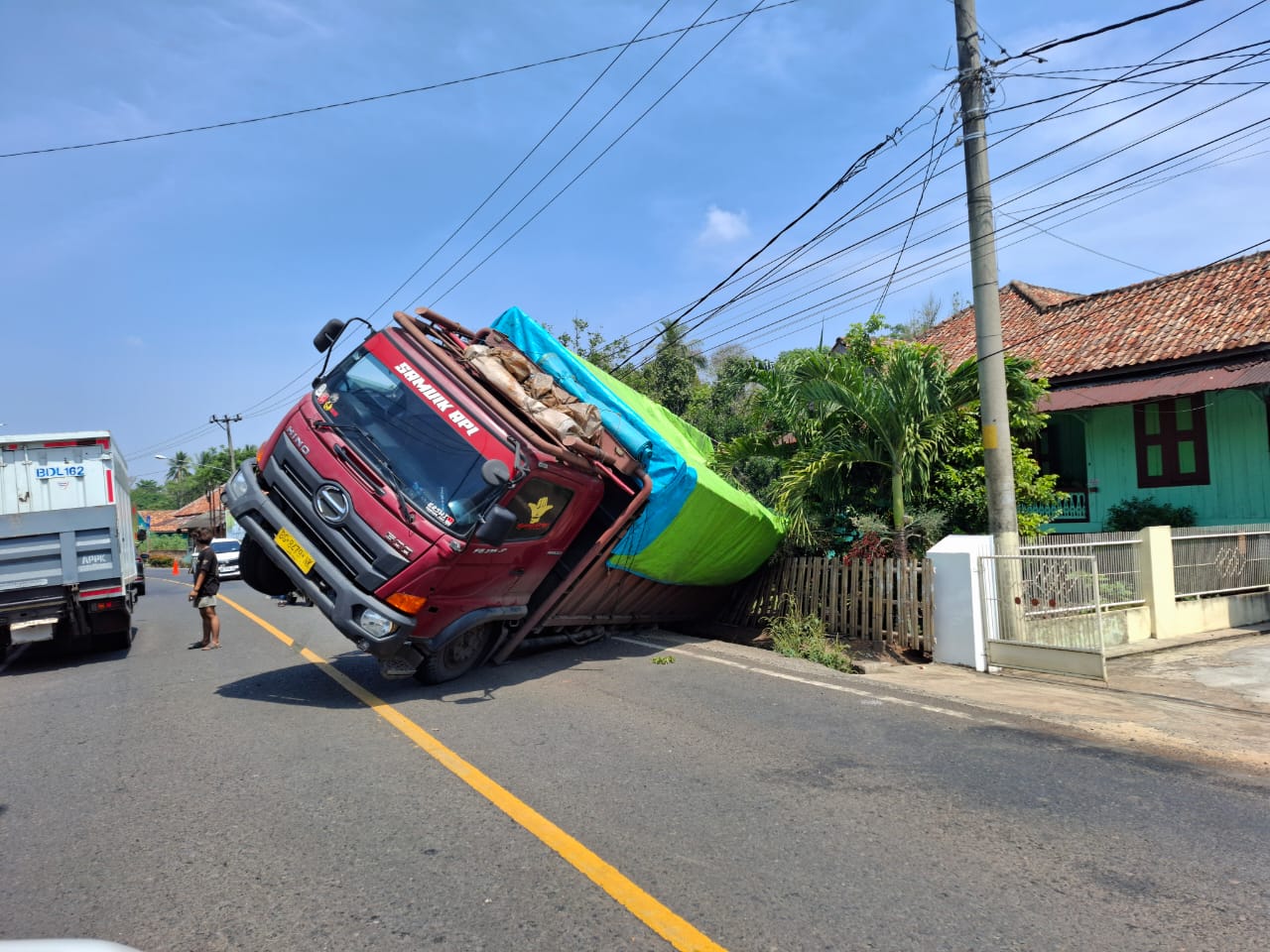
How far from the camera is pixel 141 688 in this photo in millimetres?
8375

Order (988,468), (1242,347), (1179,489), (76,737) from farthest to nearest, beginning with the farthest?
1. (1179,489)
2. (1242,347)
3. (988,468)
4. (76,737)

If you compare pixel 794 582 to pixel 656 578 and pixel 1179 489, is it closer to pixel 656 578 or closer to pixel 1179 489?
pixel 656 578

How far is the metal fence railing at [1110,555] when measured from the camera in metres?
9.60

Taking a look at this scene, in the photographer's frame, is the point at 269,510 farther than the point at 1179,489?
No

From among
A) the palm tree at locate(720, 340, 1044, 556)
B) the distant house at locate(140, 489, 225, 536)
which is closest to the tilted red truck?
the palm tree at locate(720, 340, 1044, 556)

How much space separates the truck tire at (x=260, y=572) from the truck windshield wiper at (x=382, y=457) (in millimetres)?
1524

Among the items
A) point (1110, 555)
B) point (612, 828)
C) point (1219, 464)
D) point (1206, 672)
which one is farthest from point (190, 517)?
point (612, 828)

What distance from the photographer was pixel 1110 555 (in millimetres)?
9883

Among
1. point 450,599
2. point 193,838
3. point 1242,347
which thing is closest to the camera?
point 193,838

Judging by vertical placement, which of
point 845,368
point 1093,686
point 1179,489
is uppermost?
point 845,368

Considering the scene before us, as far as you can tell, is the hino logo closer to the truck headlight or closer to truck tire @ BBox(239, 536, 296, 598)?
the truck headlight

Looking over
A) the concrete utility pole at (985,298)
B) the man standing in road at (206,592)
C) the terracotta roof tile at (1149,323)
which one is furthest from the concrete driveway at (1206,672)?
the man standing in road at (206,592)

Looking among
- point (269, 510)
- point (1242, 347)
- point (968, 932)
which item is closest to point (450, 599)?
point (269, 510)

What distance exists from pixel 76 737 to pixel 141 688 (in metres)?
2.09
